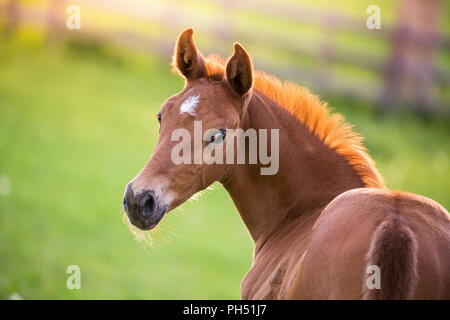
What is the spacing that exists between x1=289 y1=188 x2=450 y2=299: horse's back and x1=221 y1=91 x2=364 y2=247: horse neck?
0.73 metres

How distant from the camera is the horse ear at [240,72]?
3400 millimetres

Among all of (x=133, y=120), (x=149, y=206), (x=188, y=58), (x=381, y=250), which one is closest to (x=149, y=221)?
(x=149, y=206)

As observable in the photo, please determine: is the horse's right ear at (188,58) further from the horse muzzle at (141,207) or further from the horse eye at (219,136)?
the horse muzzle at (141,207)

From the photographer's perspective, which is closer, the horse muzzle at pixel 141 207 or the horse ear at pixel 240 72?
the horse muzzle at pixel 141 207

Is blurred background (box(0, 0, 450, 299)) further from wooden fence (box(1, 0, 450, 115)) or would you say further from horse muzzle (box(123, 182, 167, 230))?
horse muzzle (box(123, 182, 167, 230))

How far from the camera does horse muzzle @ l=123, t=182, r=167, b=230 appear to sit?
305 centimetres

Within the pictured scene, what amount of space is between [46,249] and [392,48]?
7895mm

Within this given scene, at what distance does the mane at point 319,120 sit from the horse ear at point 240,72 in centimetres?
10

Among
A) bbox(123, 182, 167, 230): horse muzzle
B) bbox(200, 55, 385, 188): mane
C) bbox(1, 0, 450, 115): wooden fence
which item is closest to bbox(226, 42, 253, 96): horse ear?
bbox(200, 55, 385, 188): mane

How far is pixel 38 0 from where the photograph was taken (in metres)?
14.4

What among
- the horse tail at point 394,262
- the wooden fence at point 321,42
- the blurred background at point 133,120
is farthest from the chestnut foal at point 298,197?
the wooden fence at point 321,42

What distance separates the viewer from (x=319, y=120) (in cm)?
367

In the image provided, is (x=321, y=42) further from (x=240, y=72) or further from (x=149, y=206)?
(x=149, y=206)
